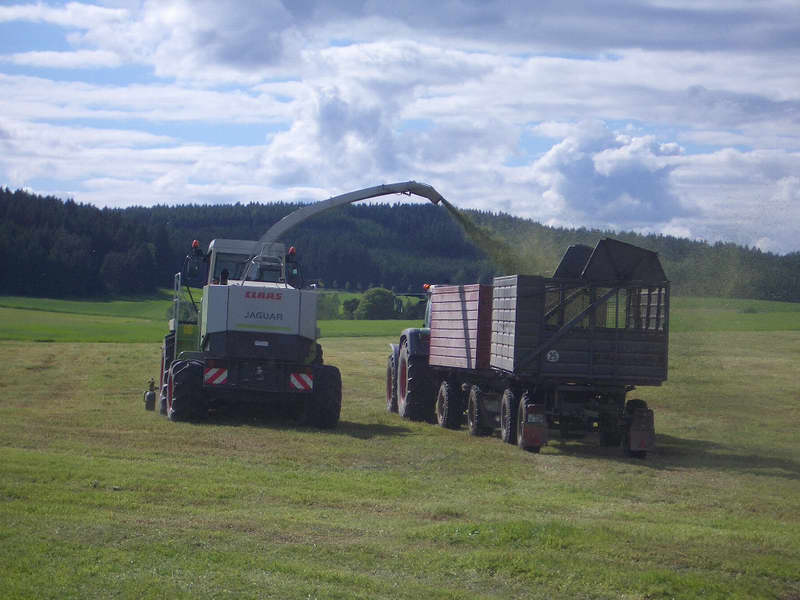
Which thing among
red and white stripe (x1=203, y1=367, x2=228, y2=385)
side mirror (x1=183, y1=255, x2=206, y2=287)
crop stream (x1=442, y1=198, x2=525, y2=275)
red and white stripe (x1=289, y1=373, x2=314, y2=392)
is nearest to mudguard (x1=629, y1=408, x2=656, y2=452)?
crop stream (x1=442, y1=198, x2=525, y2=275)

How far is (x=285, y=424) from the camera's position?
60.8 ft

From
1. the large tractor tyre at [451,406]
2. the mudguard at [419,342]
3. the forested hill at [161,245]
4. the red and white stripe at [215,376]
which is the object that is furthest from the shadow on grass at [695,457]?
the forested hill at [161,245]

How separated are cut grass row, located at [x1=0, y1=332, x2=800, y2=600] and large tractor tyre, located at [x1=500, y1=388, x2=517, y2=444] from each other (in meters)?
0.32

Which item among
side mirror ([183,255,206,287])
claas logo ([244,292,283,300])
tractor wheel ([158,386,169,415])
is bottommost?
tractor wheel ([158,386,169,415])

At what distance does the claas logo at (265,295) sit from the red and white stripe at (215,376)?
1447mm

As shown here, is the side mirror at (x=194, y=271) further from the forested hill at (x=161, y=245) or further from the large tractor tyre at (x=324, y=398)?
the forested hill at (x=161, y=245)

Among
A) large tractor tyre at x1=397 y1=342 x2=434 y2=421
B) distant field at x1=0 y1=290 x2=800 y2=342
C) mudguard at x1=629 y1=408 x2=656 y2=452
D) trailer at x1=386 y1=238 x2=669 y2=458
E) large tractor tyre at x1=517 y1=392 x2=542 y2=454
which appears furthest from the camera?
distant field at x1=0 y1=290 x2=800 y2=342

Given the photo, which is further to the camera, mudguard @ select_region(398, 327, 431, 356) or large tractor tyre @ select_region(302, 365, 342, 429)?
mudguard @ select_region(398, 327, 431, 356)

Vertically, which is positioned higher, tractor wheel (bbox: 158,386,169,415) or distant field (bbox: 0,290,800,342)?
distant field (bbox: 0,290,800,342)

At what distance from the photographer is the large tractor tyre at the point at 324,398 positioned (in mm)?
17906

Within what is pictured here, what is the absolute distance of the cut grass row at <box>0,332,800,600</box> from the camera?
7336 millimetres

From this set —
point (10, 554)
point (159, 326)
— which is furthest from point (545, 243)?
point (159, 326)

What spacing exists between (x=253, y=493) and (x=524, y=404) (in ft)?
21.0

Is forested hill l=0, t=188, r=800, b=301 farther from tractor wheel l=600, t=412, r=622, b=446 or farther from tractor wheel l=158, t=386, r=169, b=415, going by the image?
tractor wheel l=600, t=412, r=622, b=446
